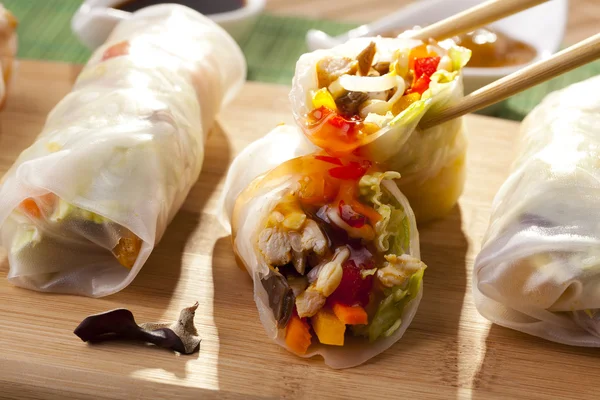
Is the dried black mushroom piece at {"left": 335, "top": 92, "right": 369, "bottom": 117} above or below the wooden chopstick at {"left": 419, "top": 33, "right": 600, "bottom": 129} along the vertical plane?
below

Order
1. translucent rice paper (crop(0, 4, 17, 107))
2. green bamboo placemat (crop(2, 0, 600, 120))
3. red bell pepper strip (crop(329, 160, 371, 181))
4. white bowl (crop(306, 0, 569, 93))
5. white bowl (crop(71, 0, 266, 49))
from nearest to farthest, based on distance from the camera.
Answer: red bell pepper strip (crop(329, 160, 371, 181)), translucent rice paper (crop(0, 4, 17, 107)), white bowl (crop(71, 0, 266, 49)), white bowl (crop(306, 0, 569, 93)), green bamboo placemat (crop(2, 0, 600, 120))

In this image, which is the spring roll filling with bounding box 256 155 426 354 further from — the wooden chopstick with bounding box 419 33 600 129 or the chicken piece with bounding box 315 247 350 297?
the wooden chopstick with bounding box 419 33 600 129

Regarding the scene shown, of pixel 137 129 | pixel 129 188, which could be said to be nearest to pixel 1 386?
pixel 129 188

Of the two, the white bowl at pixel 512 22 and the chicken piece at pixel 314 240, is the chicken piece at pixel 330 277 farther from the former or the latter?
the white bowl at pixel 512 22

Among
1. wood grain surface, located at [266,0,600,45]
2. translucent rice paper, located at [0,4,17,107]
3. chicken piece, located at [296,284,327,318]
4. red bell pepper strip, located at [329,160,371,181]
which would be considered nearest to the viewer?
chicken piece, located at [296,284,327,318]

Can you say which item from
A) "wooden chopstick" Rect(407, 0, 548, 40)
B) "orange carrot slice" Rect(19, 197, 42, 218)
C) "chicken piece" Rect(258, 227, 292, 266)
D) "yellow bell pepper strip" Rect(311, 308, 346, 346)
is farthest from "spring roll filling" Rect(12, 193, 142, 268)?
"wooden chopstick" Rect(407, 0, 548, 40)

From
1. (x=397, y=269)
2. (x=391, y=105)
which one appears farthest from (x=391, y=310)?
(x=391, y=105)

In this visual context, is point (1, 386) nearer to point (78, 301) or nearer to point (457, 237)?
point (78, 301)
